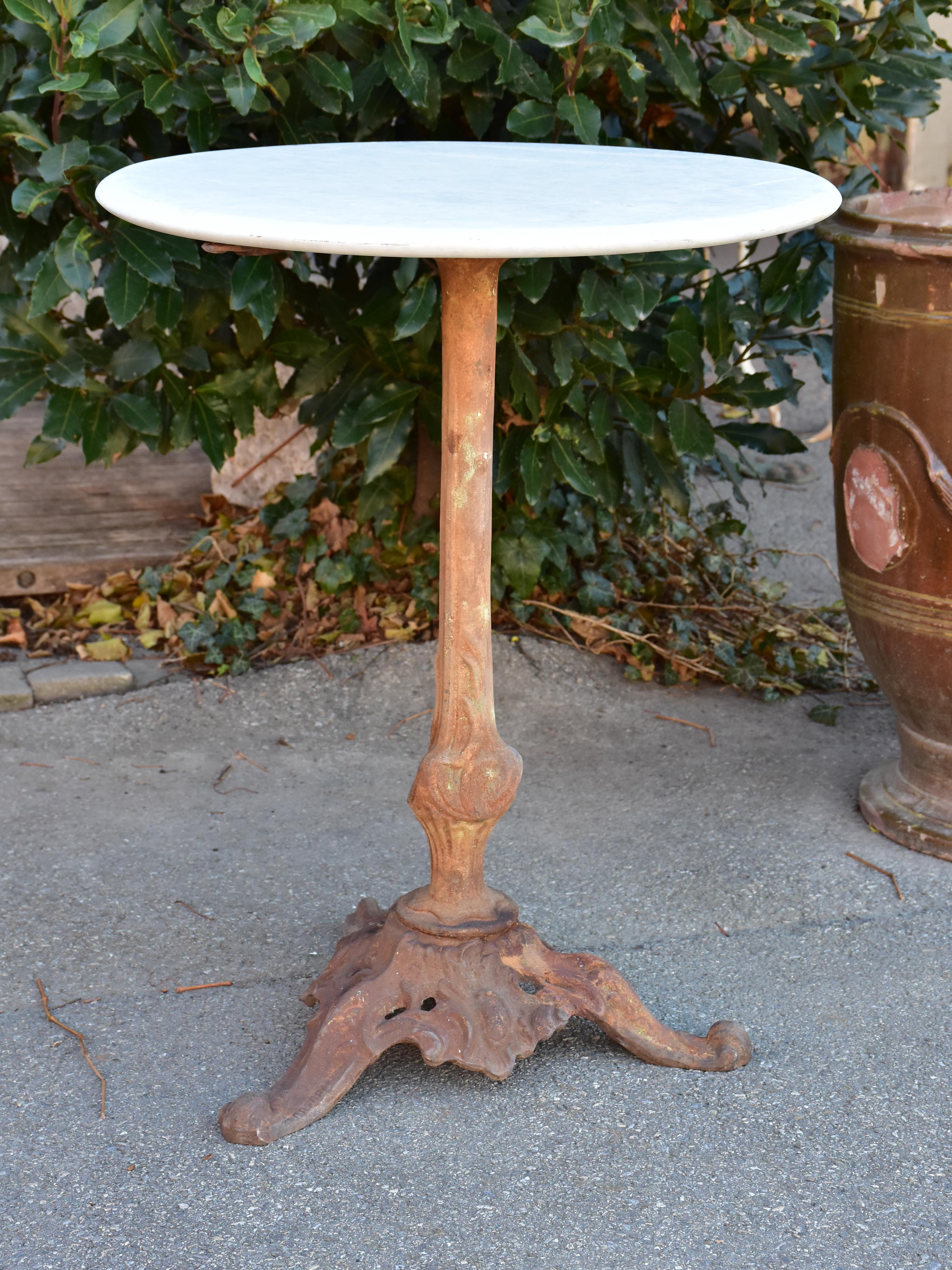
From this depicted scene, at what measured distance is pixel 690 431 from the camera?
282cm

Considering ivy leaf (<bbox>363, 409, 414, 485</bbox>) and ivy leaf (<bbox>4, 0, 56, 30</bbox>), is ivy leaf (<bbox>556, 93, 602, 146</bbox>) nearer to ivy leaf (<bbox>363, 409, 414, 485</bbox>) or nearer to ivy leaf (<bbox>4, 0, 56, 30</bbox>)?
ivy leaf (<bbox>363, 409, 414, 485</bbox>)

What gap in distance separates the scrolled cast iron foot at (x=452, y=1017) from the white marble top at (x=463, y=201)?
1031 mm

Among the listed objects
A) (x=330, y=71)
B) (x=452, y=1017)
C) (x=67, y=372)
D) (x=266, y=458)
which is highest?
(x=330, y=71)

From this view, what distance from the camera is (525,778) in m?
2.89

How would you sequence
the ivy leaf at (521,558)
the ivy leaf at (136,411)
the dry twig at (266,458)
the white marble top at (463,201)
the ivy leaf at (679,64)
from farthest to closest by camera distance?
the dry twig at (266,458), the ivy leaf at (521,558), the ivy leaf at (136,411), the ivy leaf at (679,64), the white marble top at (463,201)

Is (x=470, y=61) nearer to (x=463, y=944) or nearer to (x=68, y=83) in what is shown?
(x=68, y=83)

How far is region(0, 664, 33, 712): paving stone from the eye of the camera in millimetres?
3082

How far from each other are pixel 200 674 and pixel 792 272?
1.69 m

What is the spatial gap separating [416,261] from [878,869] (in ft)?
5.03

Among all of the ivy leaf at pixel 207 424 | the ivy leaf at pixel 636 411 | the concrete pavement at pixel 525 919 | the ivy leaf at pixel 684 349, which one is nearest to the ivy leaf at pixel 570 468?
the ivy leaf at pixel 636 411

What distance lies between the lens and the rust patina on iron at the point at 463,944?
181 centimetres

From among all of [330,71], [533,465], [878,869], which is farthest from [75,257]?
[878,869]

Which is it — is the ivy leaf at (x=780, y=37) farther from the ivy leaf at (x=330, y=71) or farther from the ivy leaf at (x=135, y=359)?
the ivy leaf at (x=135, y=359)

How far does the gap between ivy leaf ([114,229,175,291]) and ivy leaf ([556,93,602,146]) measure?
2.53ft
